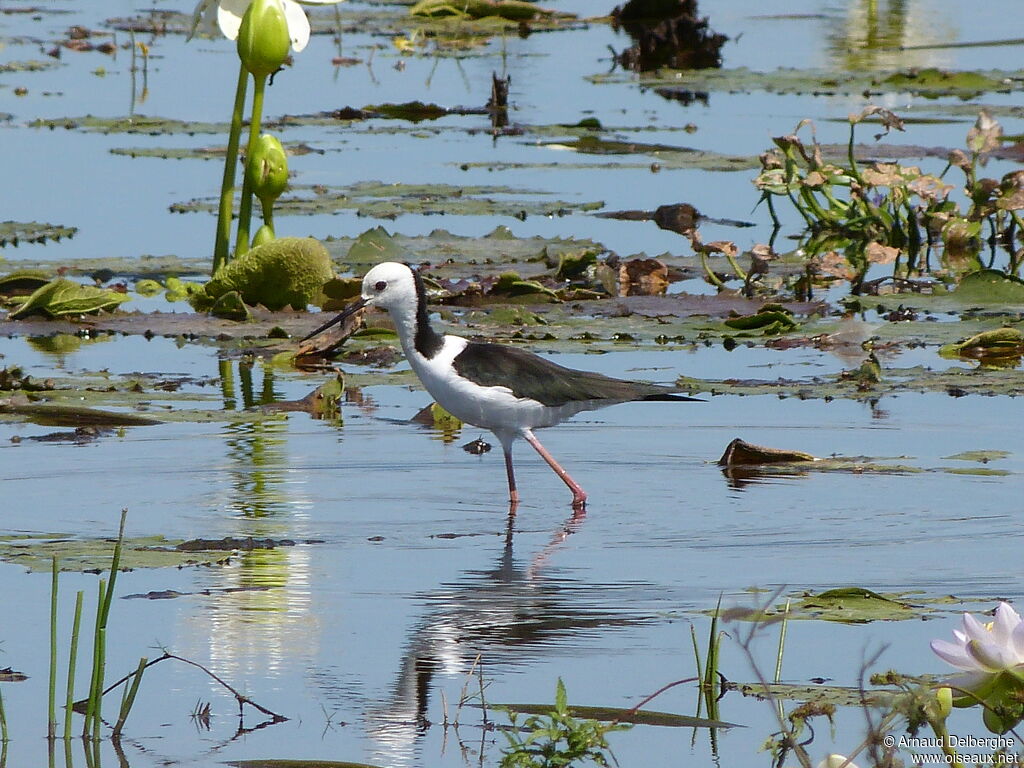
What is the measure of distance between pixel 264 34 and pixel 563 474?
3.21 metres

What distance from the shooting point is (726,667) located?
438cm

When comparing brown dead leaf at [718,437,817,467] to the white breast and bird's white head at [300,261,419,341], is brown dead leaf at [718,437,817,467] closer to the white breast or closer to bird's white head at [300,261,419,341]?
the white breast

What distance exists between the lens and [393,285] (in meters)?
6.76

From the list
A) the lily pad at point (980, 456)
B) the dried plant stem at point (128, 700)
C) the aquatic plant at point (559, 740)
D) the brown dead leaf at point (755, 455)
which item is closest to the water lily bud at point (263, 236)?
the brown dead leaf at point (755, 455)

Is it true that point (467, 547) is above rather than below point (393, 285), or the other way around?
below

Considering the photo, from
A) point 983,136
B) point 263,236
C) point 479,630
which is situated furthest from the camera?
point 983,136

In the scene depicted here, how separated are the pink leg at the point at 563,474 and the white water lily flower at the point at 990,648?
355 cm

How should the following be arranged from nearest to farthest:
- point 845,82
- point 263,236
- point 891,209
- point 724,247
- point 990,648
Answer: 1. point 990,648
2. point 724,247
3. point 263,236
4. point 891,209
5. point 845,82

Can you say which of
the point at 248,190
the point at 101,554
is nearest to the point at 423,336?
the point at 101,554

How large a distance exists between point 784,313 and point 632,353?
0.68 meters

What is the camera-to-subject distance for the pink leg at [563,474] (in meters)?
6.34

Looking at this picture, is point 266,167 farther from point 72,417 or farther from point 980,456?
point 980,456

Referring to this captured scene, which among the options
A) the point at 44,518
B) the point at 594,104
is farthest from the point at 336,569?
the point at 594,104

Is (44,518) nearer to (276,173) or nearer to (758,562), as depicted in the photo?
(758,562)
